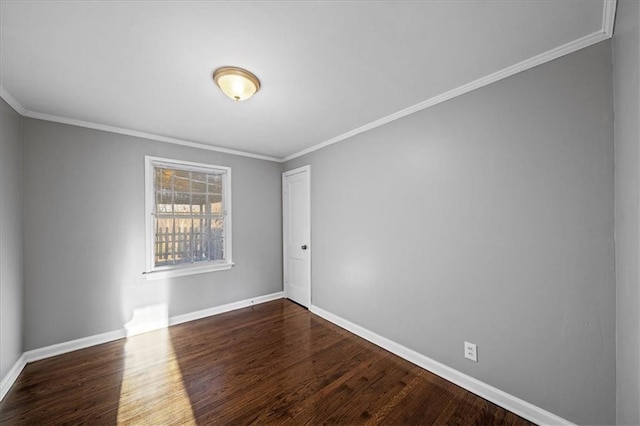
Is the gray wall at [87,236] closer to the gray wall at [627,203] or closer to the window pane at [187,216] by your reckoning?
the window pane at [187,216]

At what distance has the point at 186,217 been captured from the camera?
3.46m

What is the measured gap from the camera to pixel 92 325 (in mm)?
2709

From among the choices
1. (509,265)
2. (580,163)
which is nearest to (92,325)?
(509,265)

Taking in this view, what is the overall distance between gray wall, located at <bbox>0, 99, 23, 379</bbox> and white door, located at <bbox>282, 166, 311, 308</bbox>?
117 inches

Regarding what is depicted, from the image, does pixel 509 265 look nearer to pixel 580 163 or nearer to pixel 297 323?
pixel 580 163

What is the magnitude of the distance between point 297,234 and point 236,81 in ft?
8.49

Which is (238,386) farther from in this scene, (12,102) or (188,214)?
(12,102)

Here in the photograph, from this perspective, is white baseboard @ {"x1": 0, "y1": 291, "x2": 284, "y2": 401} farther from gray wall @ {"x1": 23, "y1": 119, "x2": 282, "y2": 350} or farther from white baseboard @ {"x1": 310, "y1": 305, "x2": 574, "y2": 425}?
white baseboard @ {"x1": 310, "y1": 305, "x2": 574, "y2": 425}

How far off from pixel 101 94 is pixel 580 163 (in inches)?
143

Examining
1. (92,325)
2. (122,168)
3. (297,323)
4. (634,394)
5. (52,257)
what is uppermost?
(122,168)

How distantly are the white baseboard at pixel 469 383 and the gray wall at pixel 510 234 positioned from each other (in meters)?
0.05

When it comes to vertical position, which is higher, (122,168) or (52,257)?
(122,168)

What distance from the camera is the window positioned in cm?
316

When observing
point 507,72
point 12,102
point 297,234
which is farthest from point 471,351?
point 12,102
